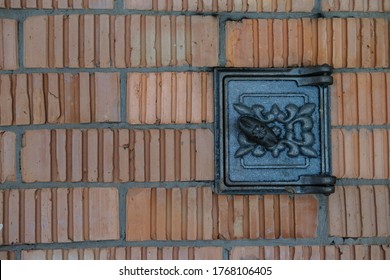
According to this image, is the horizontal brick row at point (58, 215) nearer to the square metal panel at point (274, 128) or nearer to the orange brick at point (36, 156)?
the orange brick at point (36, 156)

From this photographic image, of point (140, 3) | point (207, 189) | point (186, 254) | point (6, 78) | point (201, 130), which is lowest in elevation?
point (186, 254)

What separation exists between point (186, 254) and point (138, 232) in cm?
15

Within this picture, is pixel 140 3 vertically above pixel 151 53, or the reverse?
pixel 140 3

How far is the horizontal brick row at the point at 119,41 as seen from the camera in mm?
1424

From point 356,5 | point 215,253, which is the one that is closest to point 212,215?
point 215,253

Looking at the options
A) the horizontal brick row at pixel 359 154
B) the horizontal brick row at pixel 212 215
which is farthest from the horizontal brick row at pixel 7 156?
the horizontal brick row at pixel 359 154

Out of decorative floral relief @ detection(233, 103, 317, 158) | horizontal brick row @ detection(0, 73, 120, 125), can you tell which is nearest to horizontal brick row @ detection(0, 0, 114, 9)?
horizontal brick row @ detection(0, 73, 120, 125)

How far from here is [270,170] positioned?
4.72 ft

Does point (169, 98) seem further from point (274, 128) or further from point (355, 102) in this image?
point (355, 102)

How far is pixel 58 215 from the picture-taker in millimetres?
1416

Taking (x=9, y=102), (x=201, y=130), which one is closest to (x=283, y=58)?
(x=201, y=130)

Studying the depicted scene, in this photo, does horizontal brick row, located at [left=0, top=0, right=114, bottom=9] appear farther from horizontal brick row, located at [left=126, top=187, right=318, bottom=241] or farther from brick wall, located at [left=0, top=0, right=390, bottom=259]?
horizontal brick row, located at [left=126, top=187, right=318, bottom=241]

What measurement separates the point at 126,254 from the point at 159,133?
1.15 ft

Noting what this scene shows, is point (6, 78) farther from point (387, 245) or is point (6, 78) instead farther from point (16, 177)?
point (387, 245)
